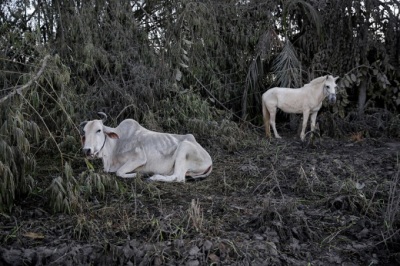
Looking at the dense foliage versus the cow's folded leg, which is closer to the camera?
the cow's folded leg

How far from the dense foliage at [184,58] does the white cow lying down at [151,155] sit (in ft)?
1.96

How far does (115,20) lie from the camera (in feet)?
23.6

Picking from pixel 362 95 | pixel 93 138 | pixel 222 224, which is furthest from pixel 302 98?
pixel 222 224

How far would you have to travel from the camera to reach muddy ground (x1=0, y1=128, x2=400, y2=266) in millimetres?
3219

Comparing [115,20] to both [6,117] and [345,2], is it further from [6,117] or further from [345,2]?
[345,2]

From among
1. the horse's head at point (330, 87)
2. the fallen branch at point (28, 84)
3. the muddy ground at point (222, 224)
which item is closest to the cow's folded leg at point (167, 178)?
the muddy ground at point (222, 224)

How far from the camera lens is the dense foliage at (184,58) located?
5.80 metres

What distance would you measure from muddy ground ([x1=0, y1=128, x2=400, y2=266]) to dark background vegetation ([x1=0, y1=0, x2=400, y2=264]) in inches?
16.9

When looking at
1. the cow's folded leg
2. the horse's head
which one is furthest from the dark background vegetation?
the horse's head

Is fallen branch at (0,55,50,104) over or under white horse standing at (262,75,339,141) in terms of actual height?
over

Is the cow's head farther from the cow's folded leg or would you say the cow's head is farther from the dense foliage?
the cow's folded leg

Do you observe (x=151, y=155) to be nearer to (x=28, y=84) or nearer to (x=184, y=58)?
(x=28, y=84)

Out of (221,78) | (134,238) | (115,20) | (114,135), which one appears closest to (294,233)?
(134,238)

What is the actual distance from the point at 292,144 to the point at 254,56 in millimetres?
2302
